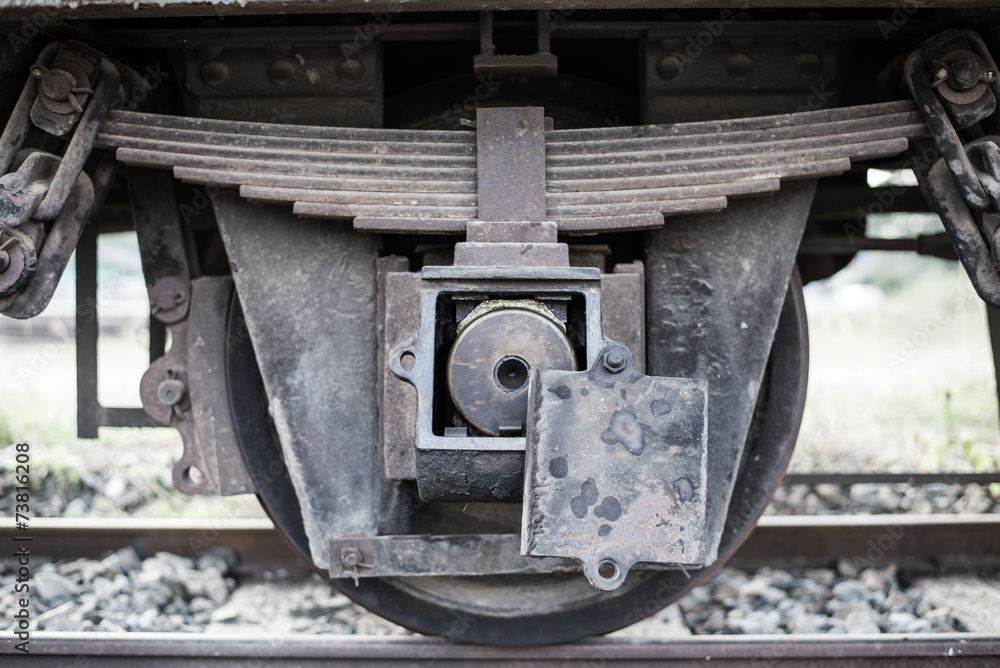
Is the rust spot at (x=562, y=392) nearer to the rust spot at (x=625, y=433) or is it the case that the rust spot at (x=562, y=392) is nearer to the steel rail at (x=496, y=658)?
the rust spot at (x=625, y=433)

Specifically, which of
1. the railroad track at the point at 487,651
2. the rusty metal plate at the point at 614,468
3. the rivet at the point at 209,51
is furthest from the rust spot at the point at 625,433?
the rivet at the point at 209,51

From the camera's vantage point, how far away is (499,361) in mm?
1461

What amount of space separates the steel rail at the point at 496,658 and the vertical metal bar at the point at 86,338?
63 centimetres

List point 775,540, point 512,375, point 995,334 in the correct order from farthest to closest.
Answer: point 775,540 < point 995,334 < point 512,375

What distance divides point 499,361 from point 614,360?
0.23 metres

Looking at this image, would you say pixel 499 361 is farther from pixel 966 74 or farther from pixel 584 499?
pixel 966 74

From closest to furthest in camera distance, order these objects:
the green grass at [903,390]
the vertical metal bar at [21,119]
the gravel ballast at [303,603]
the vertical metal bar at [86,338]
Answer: the vertical metal bar at [21,119], the vertical metal bar at [86,338], the gravel ballast at [303,603], the green grass at [903,390]

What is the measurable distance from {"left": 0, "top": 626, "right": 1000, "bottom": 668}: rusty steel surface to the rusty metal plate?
2.61ft

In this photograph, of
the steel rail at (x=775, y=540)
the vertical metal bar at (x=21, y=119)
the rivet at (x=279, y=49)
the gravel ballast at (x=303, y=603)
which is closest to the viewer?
the vertical metal bar at (x=21, y=119)

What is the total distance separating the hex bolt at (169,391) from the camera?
199 centimetres

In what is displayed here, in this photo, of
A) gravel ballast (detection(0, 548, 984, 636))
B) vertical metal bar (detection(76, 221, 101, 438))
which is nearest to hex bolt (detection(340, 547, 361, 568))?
gravel ballast (detection(0, 548, 984, 636))

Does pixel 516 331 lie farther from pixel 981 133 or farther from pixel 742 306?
pixel 981 133

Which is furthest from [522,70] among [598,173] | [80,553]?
[80,553]

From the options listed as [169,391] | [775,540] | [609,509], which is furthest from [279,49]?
[775,540]
